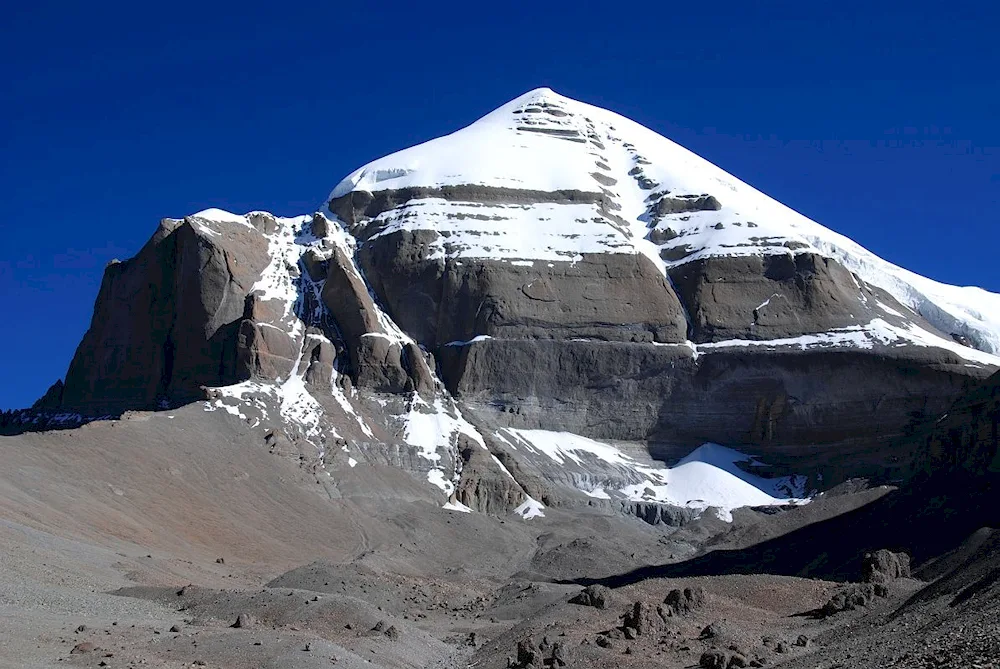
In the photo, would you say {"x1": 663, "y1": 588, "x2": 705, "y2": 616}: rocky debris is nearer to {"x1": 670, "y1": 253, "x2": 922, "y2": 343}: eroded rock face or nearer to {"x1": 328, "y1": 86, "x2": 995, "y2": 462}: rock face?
{"x1": 328, "y1": 86, "x2": 995, "y2": 462}: rock face

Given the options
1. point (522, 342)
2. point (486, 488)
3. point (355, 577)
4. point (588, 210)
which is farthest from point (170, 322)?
point (355, 577)

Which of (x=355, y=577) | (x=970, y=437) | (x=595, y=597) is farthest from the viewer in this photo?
(x=970, y=437)

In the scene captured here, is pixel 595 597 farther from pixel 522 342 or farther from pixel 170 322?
pixel 170 322

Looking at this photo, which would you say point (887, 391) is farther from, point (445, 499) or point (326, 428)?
point (326, 428)

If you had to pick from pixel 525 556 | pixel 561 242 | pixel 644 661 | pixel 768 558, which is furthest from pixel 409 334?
pixel 644 661

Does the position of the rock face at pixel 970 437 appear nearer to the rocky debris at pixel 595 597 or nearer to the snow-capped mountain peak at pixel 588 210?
the rocky debris at pixel 595 597

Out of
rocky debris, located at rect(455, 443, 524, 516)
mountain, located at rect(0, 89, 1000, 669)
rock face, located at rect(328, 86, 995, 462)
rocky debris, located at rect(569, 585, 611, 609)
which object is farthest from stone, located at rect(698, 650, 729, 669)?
rock face, located at rect(328, 86, 995, 462)
